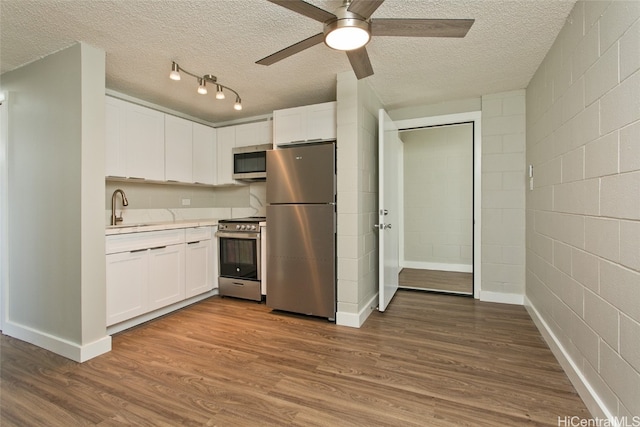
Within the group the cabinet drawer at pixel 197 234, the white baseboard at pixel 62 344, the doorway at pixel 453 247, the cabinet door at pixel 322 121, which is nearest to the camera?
the white baseboard at pixel 62 344

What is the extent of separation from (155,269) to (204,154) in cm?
165

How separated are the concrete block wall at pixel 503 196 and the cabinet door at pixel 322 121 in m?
1.81

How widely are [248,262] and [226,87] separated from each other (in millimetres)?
1903

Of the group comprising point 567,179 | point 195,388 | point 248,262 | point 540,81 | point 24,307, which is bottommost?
point 195,388

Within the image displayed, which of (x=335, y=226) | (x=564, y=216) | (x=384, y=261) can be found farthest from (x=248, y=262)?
(x=564, y=216)

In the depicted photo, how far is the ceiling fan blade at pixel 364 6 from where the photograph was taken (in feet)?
4.32

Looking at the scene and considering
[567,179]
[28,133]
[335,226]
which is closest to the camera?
[567,179]

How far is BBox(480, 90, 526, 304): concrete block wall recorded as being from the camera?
3.16 m

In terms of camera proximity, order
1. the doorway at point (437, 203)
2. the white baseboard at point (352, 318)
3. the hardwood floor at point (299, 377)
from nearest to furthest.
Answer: the hardwood floor at point (299, 377) < the white baseboard at point (352, 318) < the doorway at point (437, 203)

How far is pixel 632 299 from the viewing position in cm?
121

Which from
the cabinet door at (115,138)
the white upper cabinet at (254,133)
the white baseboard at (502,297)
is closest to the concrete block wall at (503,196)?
the white baseboard at (502,297)

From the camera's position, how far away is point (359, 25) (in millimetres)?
1418

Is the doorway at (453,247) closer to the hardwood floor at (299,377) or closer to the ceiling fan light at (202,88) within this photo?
the hardwood floor at (299,377)

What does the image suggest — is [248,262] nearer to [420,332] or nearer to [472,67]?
[420,332]
